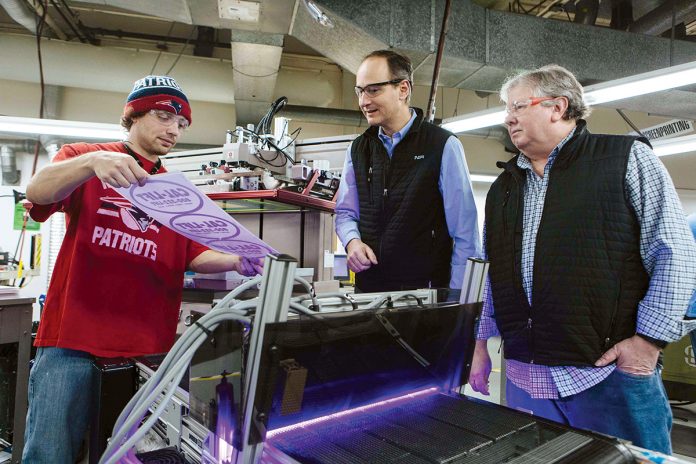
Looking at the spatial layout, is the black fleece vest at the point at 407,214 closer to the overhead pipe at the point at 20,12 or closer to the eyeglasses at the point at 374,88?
the eyeglasses at the point at 374,88

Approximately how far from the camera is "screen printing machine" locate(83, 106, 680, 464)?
57cm

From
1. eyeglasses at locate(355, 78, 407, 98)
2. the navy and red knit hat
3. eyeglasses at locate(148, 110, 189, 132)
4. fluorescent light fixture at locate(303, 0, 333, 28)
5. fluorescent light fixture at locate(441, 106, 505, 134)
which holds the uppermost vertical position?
fluorescent light fixture at locate(303, 0, 333, 28)

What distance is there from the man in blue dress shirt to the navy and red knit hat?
587 millimetres

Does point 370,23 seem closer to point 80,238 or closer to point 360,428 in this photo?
point 80,238

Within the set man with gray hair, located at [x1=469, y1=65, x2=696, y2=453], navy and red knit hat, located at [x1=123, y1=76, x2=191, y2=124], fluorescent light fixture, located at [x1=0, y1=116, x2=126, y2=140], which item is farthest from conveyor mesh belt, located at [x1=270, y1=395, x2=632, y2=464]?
fluorescent light fixture, located at [x1=0, y1=116, x2=126, y2=140]

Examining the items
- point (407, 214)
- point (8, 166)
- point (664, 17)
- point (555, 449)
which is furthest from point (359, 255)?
point (8, 166)

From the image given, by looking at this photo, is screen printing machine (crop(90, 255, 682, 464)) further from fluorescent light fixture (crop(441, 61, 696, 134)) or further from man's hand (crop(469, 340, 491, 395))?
fluorescent light fixture (crop(441, 61, 696, 134))

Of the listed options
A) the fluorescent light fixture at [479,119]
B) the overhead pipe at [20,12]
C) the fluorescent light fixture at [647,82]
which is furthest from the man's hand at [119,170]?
the overhead pipe at [20,12]

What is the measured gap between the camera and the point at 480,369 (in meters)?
1.24

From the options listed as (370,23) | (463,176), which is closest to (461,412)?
(463,176)

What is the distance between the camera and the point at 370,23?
3096 mm

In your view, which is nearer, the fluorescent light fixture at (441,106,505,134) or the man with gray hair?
the man with gray hair

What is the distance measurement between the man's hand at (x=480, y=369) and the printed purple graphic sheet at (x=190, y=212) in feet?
2.24

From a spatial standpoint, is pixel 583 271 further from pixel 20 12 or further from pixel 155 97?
pixel 20 12
